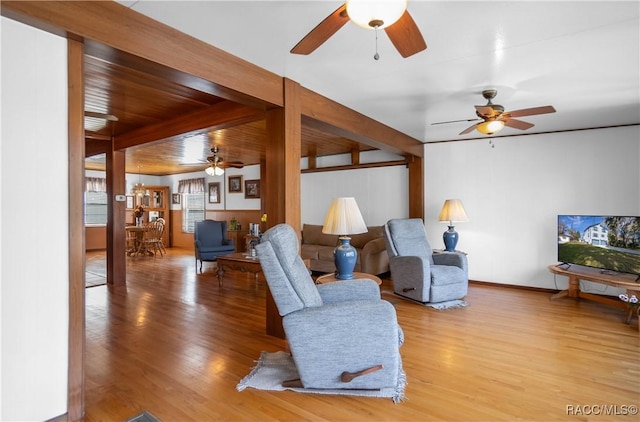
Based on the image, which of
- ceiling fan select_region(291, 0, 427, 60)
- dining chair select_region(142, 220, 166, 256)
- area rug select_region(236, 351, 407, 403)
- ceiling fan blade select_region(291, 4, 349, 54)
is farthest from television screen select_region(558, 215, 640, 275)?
dining chair select_region(142, 220, 166, 256)

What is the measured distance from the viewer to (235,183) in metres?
9.13

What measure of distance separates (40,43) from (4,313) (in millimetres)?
1337

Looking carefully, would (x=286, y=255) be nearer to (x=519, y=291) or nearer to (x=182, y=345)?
(x=182, y=345)

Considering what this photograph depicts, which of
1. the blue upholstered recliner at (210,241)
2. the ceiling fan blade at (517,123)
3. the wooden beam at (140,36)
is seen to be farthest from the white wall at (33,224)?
the blue upholstered recliner at (210,241)

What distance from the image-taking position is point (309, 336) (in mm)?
2125

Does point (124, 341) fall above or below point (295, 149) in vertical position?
below

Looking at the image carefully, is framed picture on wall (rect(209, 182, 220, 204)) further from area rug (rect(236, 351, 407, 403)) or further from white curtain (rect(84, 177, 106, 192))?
A: area rug (rect(236, 351, 407, 403))

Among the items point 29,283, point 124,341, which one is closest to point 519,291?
point 124,341

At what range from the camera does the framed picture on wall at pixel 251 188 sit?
8609mm

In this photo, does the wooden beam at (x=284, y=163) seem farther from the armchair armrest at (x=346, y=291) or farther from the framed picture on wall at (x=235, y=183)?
the framed picture on wall at (x=235, y=183)

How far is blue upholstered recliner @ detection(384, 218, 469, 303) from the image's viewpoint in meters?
4.13

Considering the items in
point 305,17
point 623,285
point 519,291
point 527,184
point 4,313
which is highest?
point 305,17

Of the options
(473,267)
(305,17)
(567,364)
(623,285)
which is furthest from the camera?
(473,267)

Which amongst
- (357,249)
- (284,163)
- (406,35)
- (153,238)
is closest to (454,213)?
(357,249)
